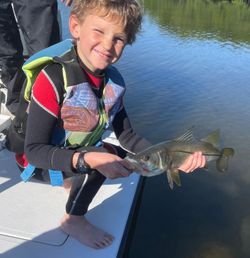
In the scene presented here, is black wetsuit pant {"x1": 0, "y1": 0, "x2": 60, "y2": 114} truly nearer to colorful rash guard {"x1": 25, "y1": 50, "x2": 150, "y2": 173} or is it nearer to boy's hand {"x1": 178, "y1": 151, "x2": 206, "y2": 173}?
colorful rash guard {"x1": 25, "y1": 50, "x2": 150, "y2": 173}

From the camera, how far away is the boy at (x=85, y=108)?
2379 mm

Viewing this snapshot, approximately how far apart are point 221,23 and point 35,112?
47.9 ft

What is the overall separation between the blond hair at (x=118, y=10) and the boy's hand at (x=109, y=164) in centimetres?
73

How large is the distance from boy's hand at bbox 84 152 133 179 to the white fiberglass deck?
26.4 inches

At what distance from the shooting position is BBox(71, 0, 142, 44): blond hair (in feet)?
7.68

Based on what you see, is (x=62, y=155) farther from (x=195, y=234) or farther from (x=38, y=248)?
(x=195, y=234)

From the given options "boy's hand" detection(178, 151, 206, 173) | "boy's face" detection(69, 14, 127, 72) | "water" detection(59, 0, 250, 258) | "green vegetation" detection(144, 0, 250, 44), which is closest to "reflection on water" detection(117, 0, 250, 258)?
"water" detection(59, 0, 250, 258)

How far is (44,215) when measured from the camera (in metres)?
3.03

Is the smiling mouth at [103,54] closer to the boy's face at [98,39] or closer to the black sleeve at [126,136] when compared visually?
the boy's face at [98,39]

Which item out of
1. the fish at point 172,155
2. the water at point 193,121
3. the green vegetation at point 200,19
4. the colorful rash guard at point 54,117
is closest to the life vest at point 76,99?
the colorful rash guard at point 54,117

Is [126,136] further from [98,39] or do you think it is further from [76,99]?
[98,39]

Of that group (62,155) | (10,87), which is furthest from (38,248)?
(10,87)

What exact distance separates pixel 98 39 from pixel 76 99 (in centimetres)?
40

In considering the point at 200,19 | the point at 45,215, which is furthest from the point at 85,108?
the point at 200,19
